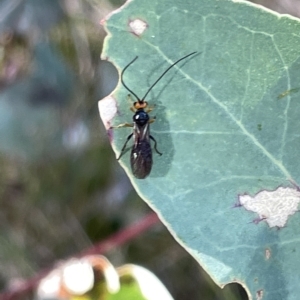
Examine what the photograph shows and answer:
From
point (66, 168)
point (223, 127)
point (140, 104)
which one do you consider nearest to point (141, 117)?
point (140, 104)

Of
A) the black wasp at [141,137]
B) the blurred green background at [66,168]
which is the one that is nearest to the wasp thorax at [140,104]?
the black wasp at [141,137]

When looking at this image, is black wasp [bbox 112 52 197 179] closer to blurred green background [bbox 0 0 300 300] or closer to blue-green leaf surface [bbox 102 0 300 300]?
blue-green leaf surface [bbox 102 0 300 300]

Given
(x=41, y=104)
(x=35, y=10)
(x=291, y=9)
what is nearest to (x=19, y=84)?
(x=41, y=104)

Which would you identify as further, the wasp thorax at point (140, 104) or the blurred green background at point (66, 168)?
the blurred green background at point (66, 168)

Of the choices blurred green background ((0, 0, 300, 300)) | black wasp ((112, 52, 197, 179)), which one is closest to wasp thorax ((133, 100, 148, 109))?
black wasp ((112, 52, 197, 179))

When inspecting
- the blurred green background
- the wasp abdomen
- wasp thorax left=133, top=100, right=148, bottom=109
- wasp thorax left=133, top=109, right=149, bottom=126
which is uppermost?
wasp thorax left=133, top=100, right=148, bottom=109

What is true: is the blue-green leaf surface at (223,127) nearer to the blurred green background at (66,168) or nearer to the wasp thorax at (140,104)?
the wasp thorax at (140,104)
